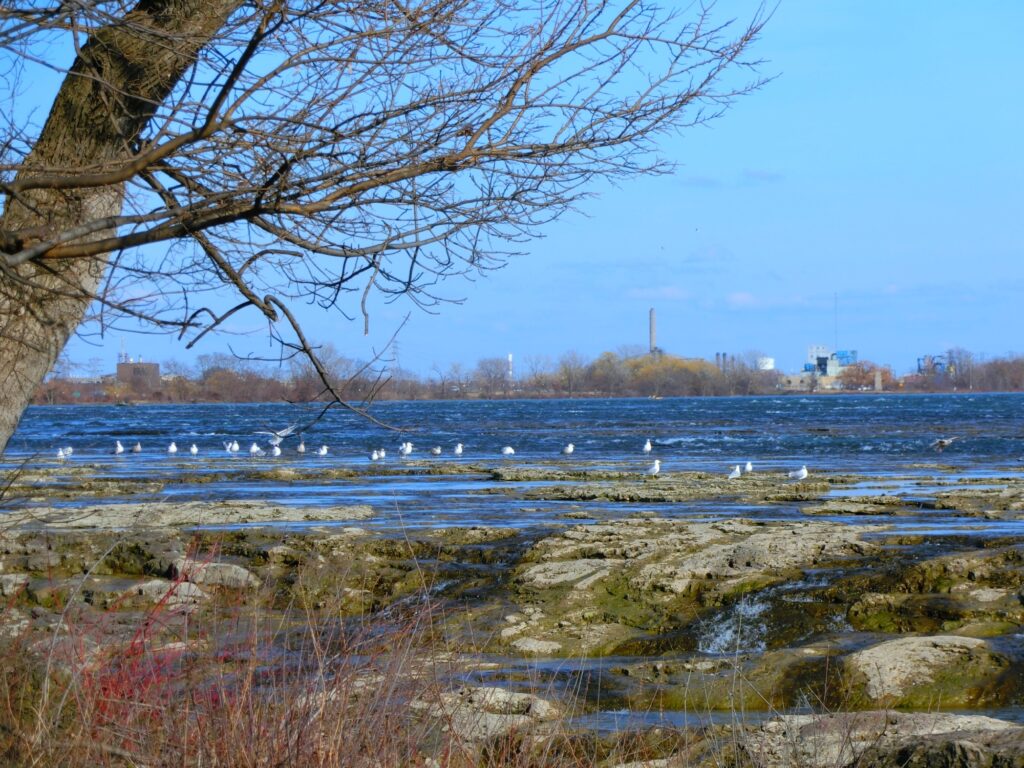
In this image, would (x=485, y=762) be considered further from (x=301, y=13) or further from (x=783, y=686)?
(x=301, y=13)

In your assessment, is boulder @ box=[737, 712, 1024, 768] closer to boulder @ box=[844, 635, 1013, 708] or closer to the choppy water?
boulder @ box=[844, 635, 1013, 708]

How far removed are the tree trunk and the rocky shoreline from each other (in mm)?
894

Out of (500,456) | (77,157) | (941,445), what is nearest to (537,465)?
(500,456)

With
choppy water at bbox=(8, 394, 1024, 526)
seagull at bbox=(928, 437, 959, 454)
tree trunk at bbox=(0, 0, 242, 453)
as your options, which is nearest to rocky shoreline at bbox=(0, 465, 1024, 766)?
tree trunk at bbox=(0, 0, 242, 453)

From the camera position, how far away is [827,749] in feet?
17.7

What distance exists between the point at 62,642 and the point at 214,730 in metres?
1.89

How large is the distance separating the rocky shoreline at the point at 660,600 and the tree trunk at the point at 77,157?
0.89 m

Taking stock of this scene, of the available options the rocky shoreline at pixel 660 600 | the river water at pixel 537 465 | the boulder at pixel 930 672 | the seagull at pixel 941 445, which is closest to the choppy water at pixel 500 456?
the river water at pixel 537 465

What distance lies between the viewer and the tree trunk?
3.98 m

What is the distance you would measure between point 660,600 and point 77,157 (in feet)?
24.0

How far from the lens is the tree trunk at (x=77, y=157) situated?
3984 millimetres

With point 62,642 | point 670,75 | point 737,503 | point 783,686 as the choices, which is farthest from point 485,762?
point 737,503

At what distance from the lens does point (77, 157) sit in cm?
409

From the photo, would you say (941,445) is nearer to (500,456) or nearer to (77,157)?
(500,456)
